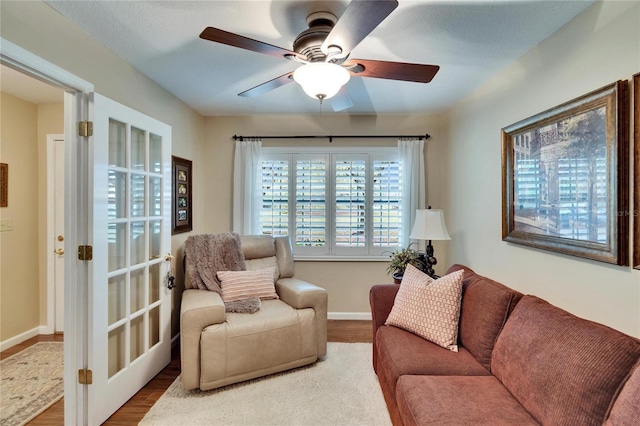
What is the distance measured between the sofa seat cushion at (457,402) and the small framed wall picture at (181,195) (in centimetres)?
249

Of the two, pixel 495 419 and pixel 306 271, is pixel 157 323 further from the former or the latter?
pixel 495 419

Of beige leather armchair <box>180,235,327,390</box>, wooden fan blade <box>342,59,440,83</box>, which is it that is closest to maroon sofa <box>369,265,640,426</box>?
beige leather armchair <box>180,235,327,390</box>

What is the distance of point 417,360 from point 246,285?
159cm

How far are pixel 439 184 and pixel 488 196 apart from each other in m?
1.01

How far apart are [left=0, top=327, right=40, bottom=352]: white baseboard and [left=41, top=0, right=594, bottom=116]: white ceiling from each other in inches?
112

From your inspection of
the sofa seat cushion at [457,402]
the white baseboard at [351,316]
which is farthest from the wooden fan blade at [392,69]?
the white baseboard at [351,316]

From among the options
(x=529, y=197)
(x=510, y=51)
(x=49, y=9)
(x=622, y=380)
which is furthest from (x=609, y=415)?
(x=49, y=9)

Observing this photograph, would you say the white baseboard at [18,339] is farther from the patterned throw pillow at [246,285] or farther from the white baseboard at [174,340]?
the patterned throw pillow at [246,285]

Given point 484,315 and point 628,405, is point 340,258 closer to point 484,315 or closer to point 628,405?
point 484,315

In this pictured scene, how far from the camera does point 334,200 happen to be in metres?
3.61

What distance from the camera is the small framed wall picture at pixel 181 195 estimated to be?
295cm

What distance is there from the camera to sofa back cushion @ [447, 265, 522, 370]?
171cm

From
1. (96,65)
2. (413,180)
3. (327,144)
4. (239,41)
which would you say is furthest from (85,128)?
(413,180)

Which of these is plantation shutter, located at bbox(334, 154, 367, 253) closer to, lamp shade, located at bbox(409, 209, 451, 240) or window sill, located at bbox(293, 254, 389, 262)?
window sill, located at bbox(293, 254, 389, 262)
